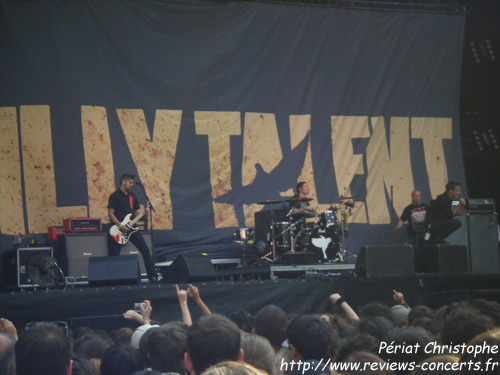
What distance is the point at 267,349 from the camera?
127 inches

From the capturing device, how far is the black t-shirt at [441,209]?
10.6 metres

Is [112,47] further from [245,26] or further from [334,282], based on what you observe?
[334,282]

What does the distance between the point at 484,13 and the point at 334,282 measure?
761cm

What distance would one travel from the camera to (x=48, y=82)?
440 inches

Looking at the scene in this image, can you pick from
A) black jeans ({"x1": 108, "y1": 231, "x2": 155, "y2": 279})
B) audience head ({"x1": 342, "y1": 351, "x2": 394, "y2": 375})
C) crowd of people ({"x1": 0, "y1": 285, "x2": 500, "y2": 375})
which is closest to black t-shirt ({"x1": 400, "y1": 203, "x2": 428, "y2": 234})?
black jeans ({"x1": 108, "y1": 231, "x2": 155, "y2": 279})

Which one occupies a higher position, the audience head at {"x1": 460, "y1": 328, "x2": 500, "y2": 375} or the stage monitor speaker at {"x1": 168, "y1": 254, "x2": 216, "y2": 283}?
the audience head at {"x1": 460, "y1": 328, "x2": 500, "y2": 375}

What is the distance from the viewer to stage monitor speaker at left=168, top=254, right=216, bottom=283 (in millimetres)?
8305

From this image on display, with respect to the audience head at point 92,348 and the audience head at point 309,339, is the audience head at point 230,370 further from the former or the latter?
the audience head at point 92,348

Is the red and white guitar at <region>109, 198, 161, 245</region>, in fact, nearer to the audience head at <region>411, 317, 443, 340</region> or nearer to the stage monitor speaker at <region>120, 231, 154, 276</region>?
the stage monitor speaker at <region>120, 231, 154, 276</region>

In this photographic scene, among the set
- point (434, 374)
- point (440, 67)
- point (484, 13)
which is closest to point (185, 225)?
point (440, 67)

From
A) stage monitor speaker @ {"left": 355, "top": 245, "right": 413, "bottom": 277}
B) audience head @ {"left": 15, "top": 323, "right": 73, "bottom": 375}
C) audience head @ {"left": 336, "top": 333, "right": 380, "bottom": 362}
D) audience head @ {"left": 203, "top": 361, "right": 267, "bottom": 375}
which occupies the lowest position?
stage monitor speaker @ {"left": 355, "top": 245, "right": 413, "bottom": 277}

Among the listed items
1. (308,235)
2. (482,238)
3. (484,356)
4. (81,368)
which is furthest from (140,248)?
(484,356)

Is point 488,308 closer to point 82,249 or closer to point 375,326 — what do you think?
point 375,326

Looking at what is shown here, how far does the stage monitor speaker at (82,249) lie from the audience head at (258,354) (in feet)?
24.2
